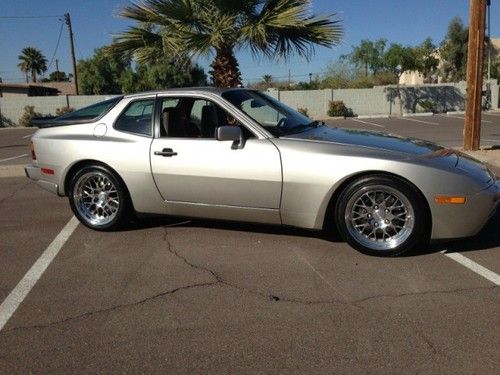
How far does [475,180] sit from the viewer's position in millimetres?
4359

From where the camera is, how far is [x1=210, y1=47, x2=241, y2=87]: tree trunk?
11.4 meters

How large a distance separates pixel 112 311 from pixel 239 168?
1776mm

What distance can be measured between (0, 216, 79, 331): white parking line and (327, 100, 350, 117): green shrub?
82.1 ft

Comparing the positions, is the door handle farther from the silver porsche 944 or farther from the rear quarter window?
the rear quarter window

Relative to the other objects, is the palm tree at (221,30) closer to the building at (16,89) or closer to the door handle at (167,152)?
the door handle at (167,152)

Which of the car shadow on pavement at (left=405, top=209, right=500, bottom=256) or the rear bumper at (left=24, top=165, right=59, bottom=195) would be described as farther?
the rear bumper at (left=24, top=165, right=59, bottom=195)

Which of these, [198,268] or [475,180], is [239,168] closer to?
[198,268]

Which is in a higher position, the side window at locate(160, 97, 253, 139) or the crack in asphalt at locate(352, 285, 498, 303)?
the side window at locate(160, 97, 253, 139)

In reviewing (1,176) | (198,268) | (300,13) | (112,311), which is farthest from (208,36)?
(112,311)

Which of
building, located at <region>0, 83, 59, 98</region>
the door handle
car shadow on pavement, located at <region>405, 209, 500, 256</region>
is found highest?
building, located at <region>0, 83, 59, 98</region>

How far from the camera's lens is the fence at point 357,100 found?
29.9 meters

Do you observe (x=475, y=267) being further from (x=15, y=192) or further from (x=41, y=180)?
(x=15, y=192)

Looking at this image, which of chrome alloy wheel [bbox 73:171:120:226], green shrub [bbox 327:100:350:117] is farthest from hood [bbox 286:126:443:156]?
green shrub [bbox 327:100:350:117]

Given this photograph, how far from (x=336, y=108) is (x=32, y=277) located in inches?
1045
